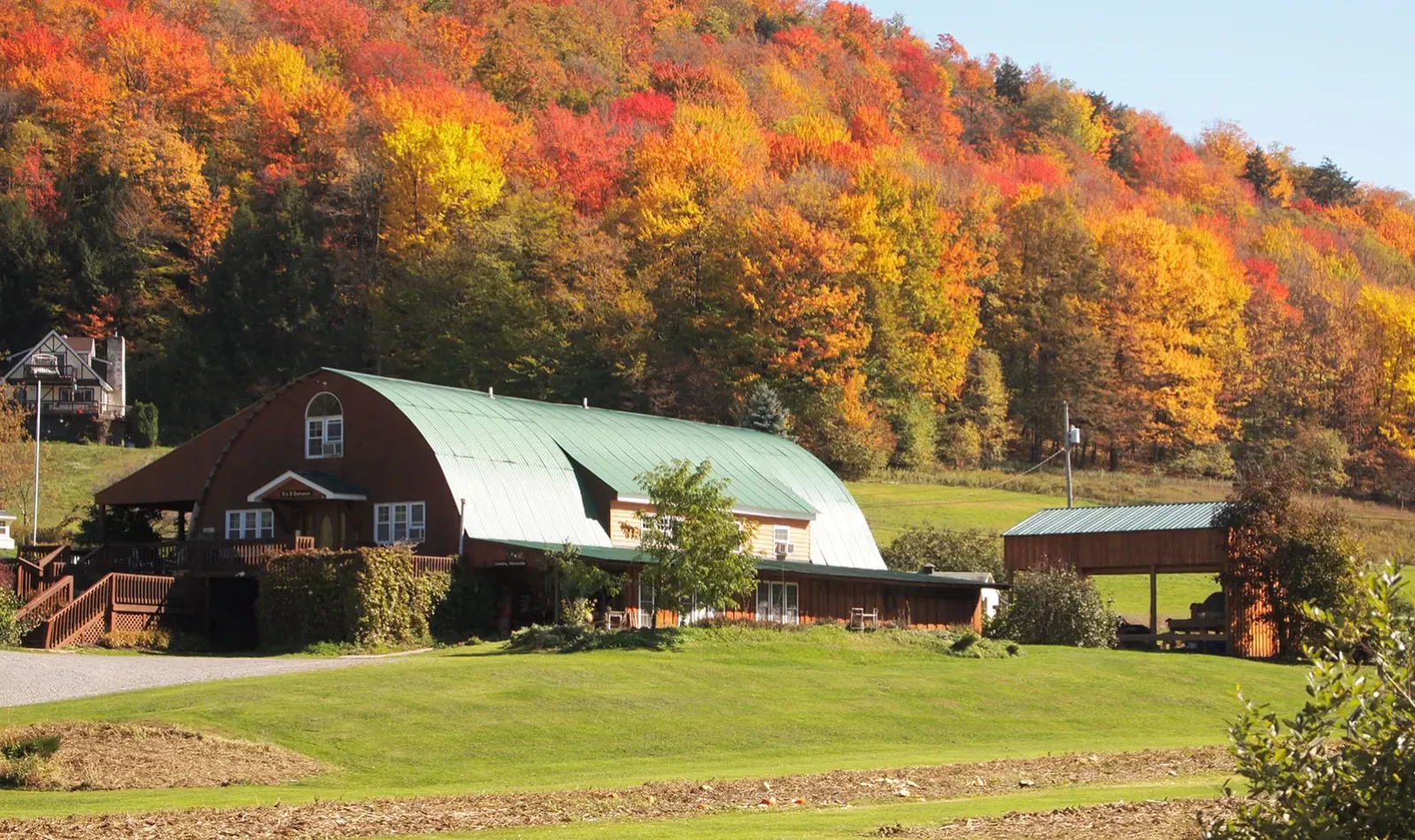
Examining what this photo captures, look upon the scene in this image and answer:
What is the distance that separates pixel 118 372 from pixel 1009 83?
9942 cm

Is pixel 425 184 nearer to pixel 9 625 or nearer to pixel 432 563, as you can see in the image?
pixel 432 563

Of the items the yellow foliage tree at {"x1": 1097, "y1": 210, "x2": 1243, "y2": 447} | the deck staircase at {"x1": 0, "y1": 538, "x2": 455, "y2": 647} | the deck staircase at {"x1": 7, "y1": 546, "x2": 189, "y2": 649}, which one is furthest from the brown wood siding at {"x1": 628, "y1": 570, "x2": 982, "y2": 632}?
the yellow foliage tree at {"x1": 1097, "y1": 210, "x2": 1243, "y2": 447}

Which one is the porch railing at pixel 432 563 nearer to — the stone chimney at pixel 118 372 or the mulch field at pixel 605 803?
the mulch field at pixel 605 803

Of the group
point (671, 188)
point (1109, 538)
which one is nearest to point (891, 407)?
point (671, 188)

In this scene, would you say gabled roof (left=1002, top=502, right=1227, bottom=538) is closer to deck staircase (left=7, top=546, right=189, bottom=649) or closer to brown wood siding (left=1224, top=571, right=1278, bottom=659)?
brown wood siding (left=1224, top=571, right=1278, bottom=659)

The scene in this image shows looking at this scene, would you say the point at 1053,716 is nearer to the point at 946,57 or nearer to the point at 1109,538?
the point at 1109,538

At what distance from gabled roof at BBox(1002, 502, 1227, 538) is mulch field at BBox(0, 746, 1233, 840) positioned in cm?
2584

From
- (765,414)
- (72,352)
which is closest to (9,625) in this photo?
(765,414)

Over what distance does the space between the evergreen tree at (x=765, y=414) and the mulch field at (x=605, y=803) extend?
156 ft

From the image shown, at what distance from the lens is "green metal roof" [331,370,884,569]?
45.3m

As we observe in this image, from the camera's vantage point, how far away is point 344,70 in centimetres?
11925

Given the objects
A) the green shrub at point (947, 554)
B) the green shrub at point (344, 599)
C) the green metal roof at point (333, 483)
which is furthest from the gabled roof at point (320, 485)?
the green shrub at point (947, 554)

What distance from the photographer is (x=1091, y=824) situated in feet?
51.1

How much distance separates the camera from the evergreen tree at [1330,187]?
156875 millimetres
